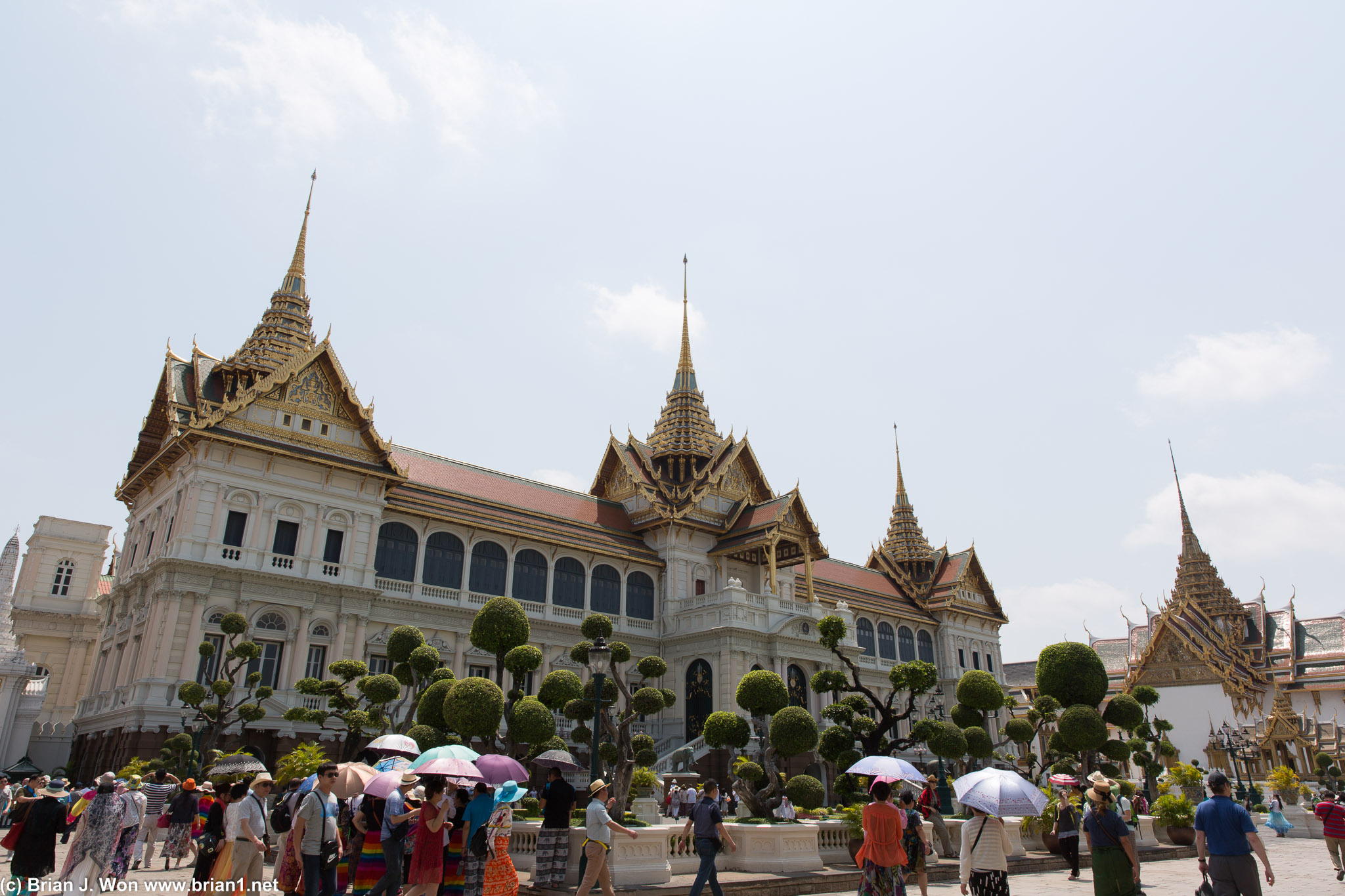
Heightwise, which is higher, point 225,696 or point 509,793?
point 225,696

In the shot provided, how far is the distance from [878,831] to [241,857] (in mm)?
6019

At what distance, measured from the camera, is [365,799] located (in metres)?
9.23

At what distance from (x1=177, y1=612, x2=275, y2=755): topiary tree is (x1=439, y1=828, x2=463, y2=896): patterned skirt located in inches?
615

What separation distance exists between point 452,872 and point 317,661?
69.8 ft

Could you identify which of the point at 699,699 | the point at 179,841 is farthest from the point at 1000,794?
the point at 699,699

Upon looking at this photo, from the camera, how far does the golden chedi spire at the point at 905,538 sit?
56938 millimetres

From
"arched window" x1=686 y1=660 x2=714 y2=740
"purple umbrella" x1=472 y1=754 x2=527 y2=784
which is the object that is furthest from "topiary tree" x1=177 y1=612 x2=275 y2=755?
"arched window" x1=686 y1=660 x2=714 y2=740

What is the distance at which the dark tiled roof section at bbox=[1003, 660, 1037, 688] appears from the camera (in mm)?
79188

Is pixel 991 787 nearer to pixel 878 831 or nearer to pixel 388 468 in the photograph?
pixel 878 831

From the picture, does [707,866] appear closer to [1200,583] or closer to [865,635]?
[865,635]

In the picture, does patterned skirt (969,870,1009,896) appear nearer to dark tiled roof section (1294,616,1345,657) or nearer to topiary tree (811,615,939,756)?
topiary tree (811,615,939,756)

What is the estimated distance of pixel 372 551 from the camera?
29891 millimetres

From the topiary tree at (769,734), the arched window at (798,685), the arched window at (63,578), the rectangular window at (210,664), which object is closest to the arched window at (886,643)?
the arched window at (798,685)

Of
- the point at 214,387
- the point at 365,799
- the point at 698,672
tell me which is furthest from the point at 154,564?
the point at 365,799
